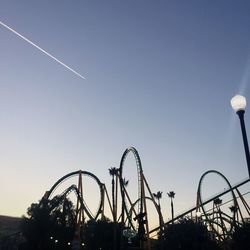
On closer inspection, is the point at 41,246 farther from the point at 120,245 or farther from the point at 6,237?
the point at 6,237

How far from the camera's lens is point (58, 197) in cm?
4100

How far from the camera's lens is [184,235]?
27.5m

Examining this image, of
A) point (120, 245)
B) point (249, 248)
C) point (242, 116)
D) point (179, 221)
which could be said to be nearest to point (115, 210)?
point (120, 245)

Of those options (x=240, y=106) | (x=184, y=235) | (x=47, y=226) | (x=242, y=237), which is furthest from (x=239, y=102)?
(x=47, y=226)

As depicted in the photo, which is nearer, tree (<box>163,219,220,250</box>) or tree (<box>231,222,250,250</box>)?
tree (<box>231,222,250,250</box>)

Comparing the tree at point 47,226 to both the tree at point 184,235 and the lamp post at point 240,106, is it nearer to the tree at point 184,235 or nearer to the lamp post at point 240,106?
the tree at point 184,235

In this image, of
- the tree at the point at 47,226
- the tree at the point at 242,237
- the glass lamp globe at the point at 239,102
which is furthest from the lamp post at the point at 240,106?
the tree at the point at 47,226

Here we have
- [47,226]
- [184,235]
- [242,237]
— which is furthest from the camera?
[47,226]

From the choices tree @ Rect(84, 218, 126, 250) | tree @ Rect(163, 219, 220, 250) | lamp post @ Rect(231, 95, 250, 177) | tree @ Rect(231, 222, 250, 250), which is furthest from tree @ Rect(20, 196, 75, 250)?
lamp post @ Rect(231, 95, 250, 177)

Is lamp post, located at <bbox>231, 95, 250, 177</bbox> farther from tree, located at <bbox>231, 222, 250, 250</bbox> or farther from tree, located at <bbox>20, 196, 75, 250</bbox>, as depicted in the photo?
tree, located at <bbox>20, 196, 75, 250</bbox>

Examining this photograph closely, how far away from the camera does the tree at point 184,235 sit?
89.2ft

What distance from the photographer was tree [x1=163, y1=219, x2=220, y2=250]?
89.2ft

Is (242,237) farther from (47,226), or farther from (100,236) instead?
(47,226)

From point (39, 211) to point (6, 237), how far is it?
1998 centimetres
